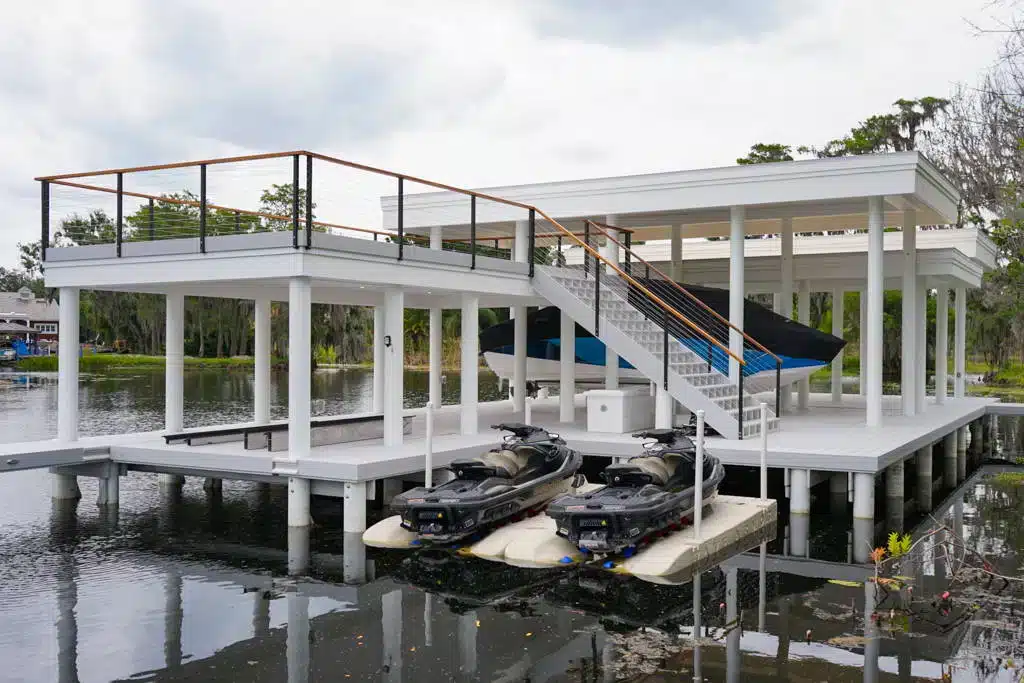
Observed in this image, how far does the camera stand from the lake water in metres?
7.54

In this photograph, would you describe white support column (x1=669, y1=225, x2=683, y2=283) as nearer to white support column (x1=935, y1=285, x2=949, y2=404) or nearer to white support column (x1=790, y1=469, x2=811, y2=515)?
white support column (x1=935, y1=285, x2=949, y2=404)

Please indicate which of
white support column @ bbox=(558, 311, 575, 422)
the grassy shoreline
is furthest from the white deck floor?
the grassy shoreline

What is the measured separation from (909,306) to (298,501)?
12463mm

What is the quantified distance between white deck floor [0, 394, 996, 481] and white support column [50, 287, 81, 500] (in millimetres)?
323

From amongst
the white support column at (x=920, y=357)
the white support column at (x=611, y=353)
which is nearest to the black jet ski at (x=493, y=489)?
the white support column at (x=611, y=353)

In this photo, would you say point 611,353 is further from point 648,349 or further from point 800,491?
point 800,491

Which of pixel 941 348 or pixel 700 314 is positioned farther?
pixel 941 348

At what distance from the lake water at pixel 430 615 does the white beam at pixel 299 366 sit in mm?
1226

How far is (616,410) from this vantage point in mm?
16391

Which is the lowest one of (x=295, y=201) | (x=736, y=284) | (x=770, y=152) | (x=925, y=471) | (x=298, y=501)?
(x=925, y=471)

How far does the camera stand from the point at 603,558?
10.9m

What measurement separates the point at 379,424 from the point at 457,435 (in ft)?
4.21

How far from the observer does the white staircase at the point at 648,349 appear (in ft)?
50.7

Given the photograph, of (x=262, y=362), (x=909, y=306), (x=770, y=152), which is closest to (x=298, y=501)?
(x=262, y=362)
